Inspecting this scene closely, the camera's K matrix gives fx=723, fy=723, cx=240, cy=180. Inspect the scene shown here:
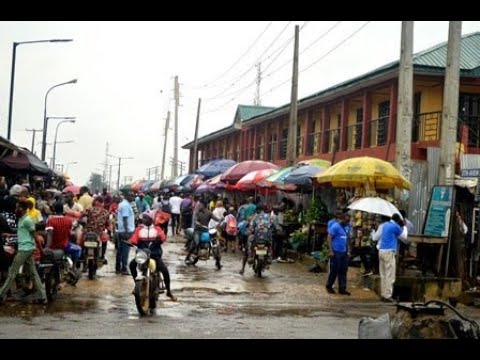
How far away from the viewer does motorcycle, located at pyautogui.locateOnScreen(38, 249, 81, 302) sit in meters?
12.1

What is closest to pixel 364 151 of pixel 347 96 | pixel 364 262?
pixel 347 96

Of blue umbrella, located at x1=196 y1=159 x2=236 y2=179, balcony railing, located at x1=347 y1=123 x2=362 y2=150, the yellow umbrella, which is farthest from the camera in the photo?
blue umbrella, located at x1=196 y1=159 x2=236 y2=179

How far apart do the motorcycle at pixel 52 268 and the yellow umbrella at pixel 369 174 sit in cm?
649

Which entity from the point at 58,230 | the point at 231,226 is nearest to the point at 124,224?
the point at 58,230

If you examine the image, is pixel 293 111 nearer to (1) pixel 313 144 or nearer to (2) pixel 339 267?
(1) pixel 313 144

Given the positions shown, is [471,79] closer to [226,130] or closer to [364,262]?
[364,262]

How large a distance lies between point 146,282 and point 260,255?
5.97m

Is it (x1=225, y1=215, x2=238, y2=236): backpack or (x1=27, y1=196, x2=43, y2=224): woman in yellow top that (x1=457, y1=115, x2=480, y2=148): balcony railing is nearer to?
(x1=225, y1=215, x2=238, y2=236): backpack

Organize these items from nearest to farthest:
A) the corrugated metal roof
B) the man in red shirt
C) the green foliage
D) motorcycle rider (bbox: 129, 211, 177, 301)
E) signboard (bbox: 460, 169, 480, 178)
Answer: motorcycle rider (bbox: 129, 211, 177, 301) < the man in red shirt < signboard (bbox: 460, 169, 480, 178) < the green foliage < the corrugated metal roof

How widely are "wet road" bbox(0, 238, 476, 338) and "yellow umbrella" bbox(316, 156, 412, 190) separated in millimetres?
2386

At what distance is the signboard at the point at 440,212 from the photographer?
15.4 metres

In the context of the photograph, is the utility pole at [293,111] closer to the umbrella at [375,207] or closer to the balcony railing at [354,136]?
the balcony railing at [354,136]

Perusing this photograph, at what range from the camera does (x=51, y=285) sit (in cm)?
1223

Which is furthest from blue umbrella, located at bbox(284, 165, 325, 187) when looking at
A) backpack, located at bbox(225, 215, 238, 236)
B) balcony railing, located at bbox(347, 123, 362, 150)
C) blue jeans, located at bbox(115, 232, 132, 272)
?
balcony railing, located at bbox(347, 123, 362, 150)
